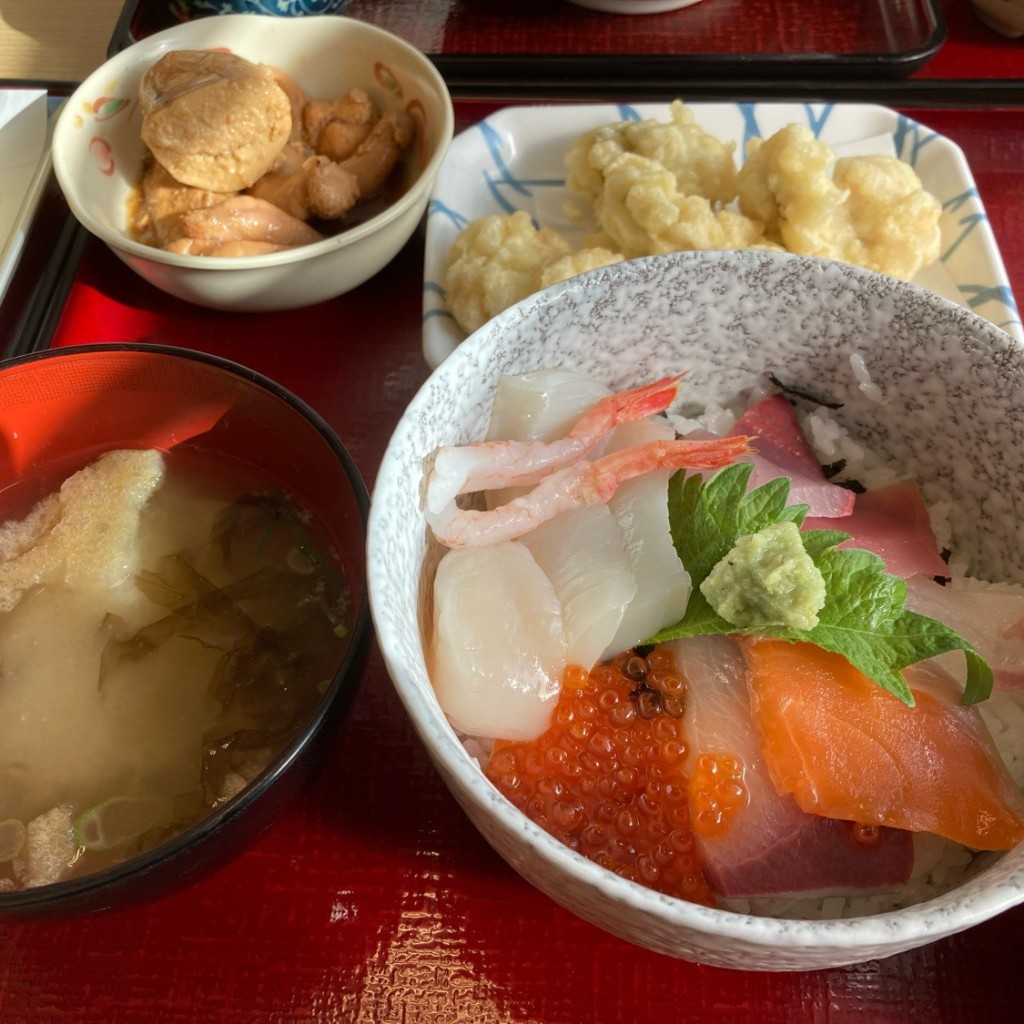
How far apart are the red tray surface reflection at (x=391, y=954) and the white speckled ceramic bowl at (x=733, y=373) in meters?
0.21

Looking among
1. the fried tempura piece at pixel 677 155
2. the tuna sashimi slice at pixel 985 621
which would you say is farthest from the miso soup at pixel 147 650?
the fried tempura piece at pixel 677 155

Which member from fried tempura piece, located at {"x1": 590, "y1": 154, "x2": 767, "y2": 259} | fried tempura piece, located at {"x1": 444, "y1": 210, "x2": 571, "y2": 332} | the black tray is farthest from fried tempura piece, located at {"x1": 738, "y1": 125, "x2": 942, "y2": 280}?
the black tray

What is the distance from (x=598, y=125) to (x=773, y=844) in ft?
4.76

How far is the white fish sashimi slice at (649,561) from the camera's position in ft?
2.97

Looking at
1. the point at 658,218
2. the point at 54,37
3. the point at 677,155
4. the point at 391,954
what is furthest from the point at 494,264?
the point at 54,37

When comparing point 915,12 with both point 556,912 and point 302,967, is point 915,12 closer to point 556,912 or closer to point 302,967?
point 556,912

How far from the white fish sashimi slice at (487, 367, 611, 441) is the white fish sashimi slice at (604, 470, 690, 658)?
0.11 m

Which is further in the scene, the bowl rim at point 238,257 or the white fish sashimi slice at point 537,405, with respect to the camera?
the bowl rim at point 238,257

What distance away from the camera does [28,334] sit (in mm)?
1534

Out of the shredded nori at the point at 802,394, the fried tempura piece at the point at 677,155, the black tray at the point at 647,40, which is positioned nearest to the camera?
the shredded nori at the point at 802,394

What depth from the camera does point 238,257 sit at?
138 cm

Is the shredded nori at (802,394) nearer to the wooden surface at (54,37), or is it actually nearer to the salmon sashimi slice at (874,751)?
the salmon sashimi slice at (874,751)

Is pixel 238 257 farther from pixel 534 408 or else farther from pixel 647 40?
pixel 647 40

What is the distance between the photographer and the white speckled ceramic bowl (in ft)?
2.58
